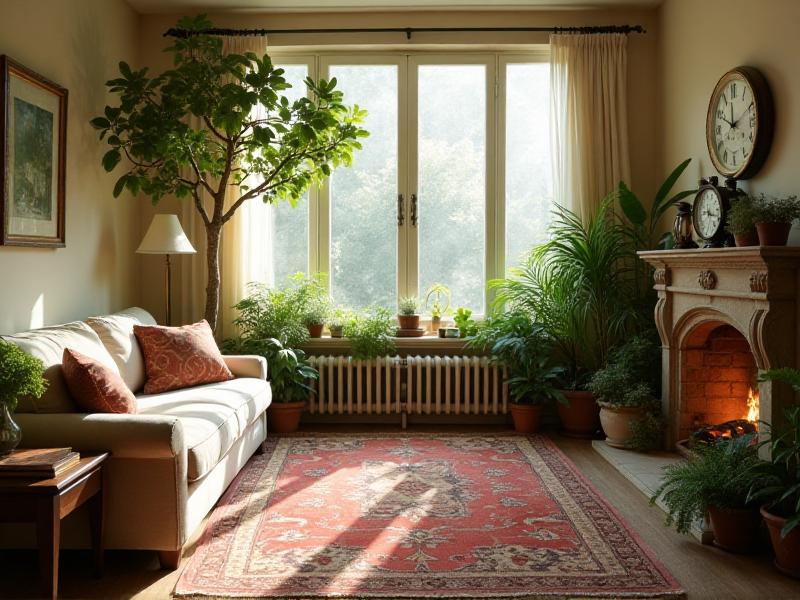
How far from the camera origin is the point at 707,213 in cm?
417

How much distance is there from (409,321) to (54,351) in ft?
8.99

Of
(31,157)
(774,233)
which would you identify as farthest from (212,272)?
(774,233)

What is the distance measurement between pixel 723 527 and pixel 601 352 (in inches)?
88.2

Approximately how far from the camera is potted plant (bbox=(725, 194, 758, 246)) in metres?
3.58

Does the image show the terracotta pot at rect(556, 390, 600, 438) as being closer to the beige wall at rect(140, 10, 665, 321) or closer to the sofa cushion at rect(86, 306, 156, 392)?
the beige wall at rect(140, 10, 665, 321)

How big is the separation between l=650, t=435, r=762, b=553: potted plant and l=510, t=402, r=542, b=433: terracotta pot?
207 centimetres

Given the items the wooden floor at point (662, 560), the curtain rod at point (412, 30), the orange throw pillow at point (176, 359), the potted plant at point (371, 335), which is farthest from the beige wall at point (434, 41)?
the wooden floor at point (662, 560)

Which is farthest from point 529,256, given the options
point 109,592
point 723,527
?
point 109,592

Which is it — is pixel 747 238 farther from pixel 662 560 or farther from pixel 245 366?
pixel 245 366

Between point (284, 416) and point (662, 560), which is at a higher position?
point (284, 416)

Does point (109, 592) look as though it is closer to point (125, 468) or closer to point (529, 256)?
point (125, 468)

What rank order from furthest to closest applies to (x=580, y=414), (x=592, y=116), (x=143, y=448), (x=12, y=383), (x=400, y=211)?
1. (x=400, y=211)
2. (x=592, y=116)
3. (x=580, y=414)
4. (x=143, y=448)
5. (x=12, y=383)

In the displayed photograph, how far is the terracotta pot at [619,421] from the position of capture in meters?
4.63

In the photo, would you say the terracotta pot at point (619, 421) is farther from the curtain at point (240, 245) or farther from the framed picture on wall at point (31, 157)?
the framed picture on wall at point (31, 157)
